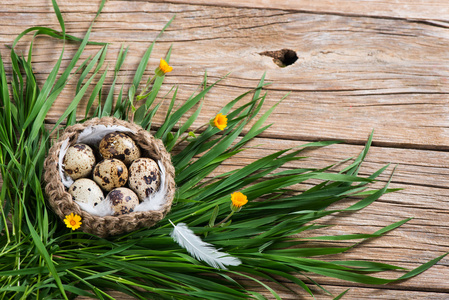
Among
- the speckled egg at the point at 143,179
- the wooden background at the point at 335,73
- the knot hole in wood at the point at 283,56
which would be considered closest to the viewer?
the speckled egg at the point at 143,179

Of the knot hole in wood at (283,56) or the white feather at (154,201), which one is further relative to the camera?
the knot hole in wood at (283,56)

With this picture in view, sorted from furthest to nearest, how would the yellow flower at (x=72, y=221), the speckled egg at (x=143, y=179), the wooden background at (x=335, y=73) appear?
1. the wooden background at (x=335, y=73)
2. the speckled egg at (x=143, y=179)
3. the yellow flower at (x=72, y=221)

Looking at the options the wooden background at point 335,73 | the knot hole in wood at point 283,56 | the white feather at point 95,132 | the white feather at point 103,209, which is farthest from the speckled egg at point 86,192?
the knot hole in wood at point 283,56

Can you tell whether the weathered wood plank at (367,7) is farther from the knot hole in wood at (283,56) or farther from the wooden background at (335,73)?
the knot hole in wood at (283,56)

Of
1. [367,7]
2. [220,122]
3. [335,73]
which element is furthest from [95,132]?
[367,7]

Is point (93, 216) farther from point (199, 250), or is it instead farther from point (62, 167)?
point (199, 250)

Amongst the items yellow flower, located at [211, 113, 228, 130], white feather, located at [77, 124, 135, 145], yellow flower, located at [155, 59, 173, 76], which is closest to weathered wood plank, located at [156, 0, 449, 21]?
yellow flower, located at [155, 59, 173, 76]

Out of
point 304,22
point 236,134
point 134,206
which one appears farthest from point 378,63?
point 134,206
